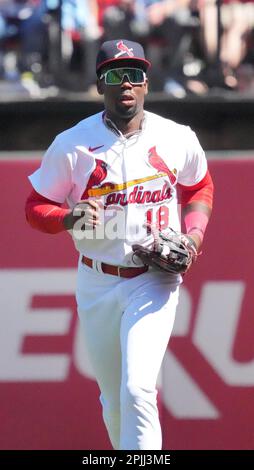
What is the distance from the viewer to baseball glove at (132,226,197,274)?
3.93 m

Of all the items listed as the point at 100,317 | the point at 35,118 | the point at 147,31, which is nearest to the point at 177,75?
the point at 147,31

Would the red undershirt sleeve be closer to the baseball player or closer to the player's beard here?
the baseball player

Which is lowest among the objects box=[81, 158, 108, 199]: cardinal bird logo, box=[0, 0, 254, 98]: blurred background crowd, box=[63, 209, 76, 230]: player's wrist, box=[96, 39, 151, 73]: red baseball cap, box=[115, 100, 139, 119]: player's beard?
box=[63, 209, 76, 230]: player's wrist

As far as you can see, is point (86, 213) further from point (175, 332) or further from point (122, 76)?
point (175, 332)

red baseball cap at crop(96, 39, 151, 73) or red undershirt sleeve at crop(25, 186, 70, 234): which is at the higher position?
red baseball cap at crop(96, 39, 151, 73)

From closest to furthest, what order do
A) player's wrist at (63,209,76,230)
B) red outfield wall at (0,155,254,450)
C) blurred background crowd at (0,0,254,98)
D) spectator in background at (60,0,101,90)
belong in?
player's wrist at (63,209,76,230) → red outfield wall at (0,155,254,450) → blurred background crowd at (0,0,254,98) → spectator in background at (60,0,101,90)

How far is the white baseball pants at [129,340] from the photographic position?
3.84 metres

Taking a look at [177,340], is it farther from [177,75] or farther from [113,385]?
[177,75]

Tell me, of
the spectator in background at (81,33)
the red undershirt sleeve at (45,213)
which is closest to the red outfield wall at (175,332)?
the red undershirt sleeve at (45,213)

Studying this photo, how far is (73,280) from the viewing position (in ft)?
17.7

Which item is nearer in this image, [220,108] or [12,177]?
[12,177]

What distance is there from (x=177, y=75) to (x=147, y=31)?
763 mm

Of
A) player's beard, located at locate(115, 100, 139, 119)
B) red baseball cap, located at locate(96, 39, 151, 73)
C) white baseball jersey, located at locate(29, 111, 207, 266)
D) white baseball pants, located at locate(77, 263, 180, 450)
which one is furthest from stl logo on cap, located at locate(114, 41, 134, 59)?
white baseball pants, located at locate(77, 263, 180, 450)

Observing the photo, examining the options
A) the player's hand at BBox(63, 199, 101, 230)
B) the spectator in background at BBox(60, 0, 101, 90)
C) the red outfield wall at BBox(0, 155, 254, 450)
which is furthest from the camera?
the spectator in background at BBox(60, 0, 101, 90)
